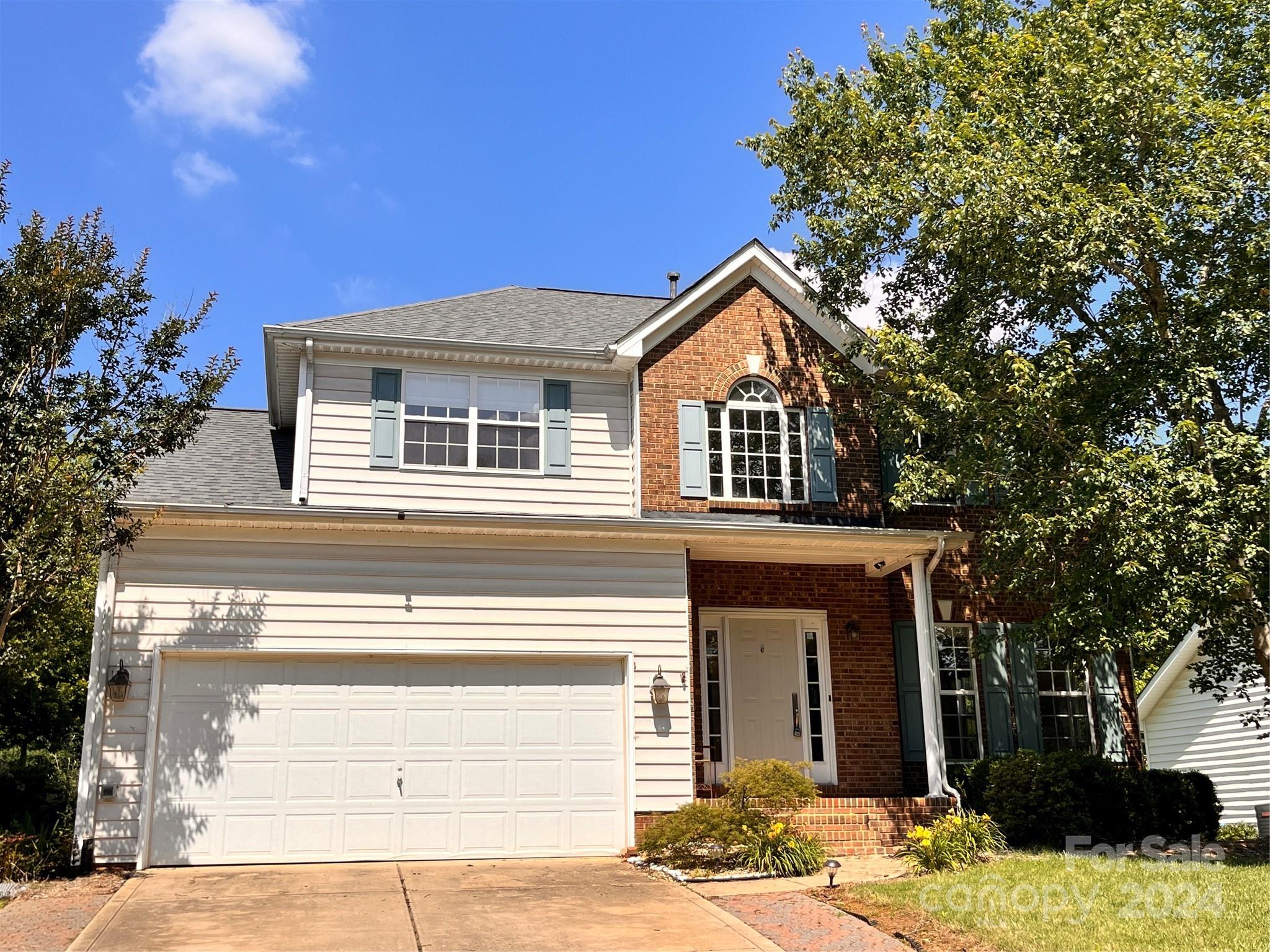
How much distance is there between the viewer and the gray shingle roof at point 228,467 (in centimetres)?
1270

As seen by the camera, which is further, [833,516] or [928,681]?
[833,516]

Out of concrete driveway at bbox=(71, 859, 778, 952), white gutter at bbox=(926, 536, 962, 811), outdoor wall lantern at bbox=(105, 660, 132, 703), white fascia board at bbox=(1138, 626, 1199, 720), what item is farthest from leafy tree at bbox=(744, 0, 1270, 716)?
white fascia board at bbox=(1138, 626, 1199, 720)

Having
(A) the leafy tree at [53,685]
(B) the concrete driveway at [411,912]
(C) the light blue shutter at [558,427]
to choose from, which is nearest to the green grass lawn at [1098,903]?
(B) the concrete driveway at [411,912]

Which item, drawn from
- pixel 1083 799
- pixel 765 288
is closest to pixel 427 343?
pixel 765 288

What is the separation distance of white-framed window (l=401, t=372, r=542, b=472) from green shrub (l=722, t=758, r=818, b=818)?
4882 millimetres

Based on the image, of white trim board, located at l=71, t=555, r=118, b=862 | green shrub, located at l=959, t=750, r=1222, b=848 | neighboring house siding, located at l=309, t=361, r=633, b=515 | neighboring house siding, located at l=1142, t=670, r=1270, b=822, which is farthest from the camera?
neighboring house siding, located at l=1142, t=670, r=1270, b=822

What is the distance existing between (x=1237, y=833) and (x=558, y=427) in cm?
1248

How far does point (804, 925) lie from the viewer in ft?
28.8

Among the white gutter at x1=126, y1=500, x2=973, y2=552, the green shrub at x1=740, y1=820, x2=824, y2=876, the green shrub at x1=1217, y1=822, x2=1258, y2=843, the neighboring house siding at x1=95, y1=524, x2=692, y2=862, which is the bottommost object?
the green shrub at x1=1217, y1=822, x2=1258, y2=843

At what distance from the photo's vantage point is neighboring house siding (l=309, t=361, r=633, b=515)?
534 inches

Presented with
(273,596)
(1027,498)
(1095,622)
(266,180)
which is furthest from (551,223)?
(1095,622)

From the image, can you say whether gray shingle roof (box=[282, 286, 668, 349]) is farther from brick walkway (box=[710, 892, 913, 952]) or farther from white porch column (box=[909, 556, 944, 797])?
brick walkway (box=[710, 892, 913, 952])

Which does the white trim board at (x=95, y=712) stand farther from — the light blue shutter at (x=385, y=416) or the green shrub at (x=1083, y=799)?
the green shrub at (x=1083, y=799)

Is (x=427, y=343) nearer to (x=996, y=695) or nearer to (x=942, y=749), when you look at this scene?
(x=942, y=749)
